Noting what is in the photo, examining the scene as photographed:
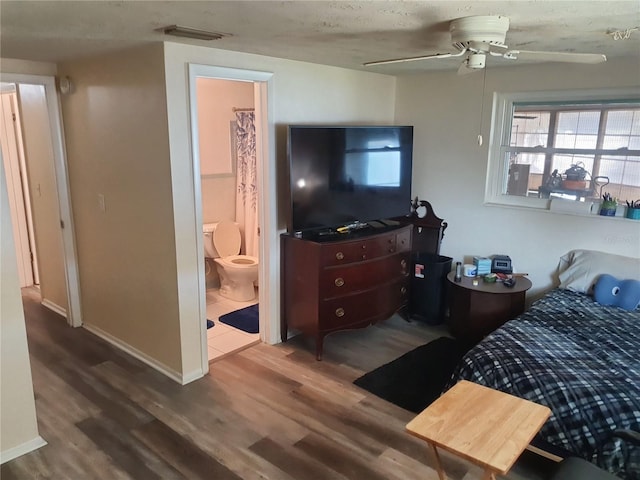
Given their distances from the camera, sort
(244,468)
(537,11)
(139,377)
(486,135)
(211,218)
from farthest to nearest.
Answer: (211,218)
(486,135)
(139,377)
(244,468)
(537,11)

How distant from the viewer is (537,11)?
6.46 ft

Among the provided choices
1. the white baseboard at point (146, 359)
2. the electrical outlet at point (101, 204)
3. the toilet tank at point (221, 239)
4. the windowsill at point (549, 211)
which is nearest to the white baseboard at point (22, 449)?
the white baseboard at point (146, 359)

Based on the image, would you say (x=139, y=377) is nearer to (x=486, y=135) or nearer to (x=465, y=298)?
(x=465, y=298)

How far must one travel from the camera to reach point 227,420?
2.82 meters

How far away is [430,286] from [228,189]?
2297 mm

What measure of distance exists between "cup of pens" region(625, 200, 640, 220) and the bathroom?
305cm

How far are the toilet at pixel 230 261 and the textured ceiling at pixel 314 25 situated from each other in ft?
6.75

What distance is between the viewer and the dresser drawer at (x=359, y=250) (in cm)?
343

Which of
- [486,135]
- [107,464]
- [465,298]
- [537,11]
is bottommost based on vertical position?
[107,464]

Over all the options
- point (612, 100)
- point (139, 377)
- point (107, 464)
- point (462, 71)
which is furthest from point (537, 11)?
point (139, 377)

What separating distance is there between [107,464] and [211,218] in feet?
9.37

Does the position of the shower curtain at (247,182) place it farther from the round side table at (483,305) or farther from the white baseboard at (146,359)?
the round side table at (483,305)

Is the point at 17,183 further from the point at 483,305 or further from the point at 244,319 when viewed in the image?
the point at 483,305

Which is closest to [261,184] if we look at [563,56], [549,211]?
[563,56]
